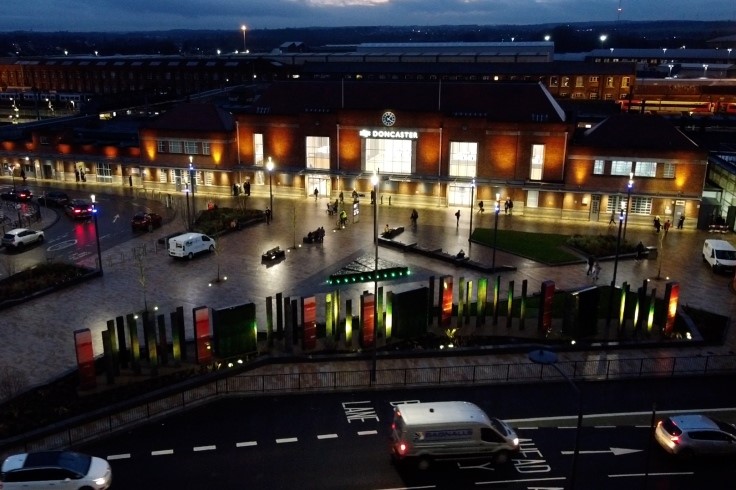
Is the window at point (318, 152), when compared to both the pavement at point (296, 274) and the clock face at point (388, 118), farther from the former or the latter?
the pavement at point (296, 274)

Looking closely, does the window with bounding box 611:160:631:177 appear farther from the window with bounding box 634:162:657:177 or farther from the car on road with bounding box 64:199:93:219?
the car on road with bounding box 64:199:93:219

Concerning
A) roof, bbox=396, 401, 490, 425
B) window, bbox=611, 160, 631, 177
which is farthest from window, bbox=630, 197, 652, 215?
roof, bbox=396, 401, 490, 425

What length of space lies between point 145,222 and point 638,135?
3928 centimetres

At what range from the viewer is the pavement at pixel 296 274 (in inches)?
1170

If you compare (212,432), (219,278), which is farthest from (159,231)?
(212,432)

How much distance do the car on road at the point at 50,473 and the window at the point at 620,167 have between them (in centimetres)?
4502

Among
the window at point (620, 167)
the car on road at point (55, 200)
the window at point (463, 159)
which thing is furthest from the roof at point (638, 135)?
the car on road at point (55, 200)

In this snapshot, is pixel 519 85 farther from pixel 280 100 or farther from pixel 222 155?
pixel 222 155

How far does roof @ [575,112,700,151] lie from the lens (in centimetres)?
5188

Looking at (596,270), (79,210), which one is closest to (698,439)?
(596,270)

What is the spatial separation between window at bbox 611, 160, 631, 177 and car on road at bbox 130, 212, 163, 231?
36185mm

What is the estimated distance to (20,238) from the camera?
43.9 meters

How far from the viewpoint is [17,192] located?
5844 centimetres

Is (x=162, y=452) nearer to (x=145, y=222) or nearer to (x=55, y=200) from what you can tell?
(x=145, y=222)
